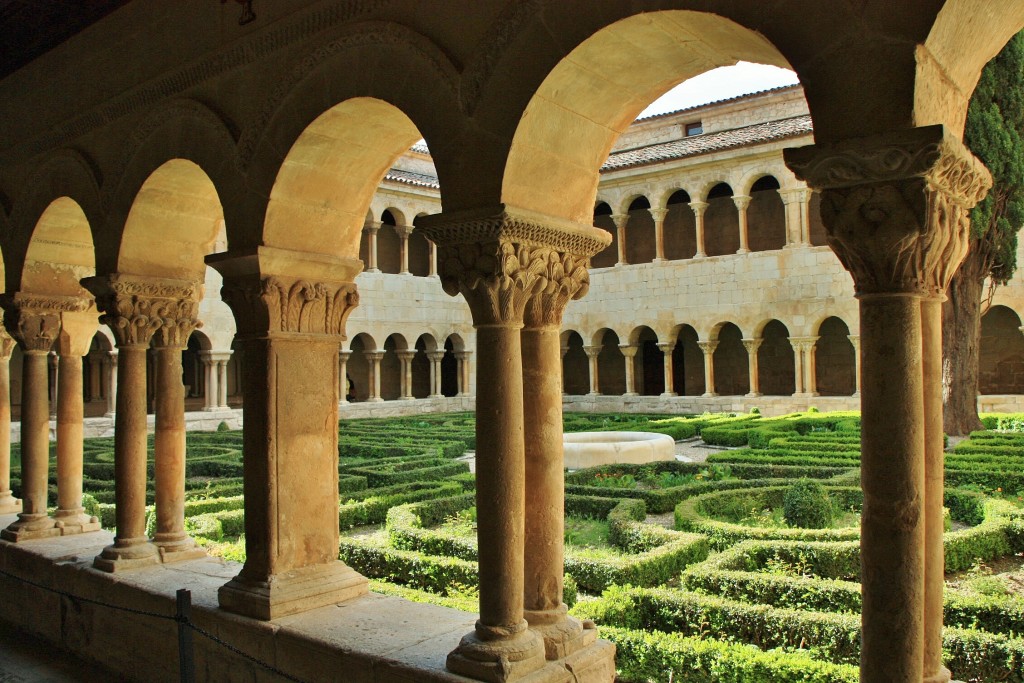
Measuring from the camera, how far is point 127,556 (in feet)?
20.0

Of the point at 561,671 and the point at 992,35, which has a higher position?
the point at 992,35

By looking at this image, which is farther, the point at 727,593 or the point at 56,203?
the point at 56,203

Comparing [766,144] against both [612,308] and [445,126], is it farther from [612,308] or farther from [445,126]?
[445,126]

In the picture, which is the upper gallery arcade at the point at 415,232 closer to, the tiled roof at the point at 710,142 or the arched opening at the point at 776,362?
the tiled roof at the point at 710,142

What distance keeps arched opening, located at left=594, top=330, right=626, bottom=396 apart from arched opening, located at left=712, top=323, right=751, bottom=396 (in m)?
3.41

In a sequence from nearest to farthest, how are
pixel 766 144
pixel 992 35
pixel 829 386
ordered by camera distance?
pixel 992 35, pixel 766 144, pixel 829 386

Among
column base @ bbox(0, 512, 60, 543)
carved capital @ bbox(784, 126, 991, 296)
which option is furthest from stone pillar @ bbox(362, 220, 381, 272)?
carved capital @ bbox(784, 126, 991, 296)

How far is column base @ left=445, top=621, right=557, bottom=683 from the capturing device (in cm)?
358

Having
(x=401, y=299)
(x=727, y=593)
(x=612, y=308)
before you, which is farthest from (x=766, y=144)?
(x=727, y=593)

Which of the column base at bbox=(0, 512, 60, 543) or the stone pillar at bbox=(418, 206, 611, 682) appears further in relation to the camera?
the column base at bbox=(0, 512, 60, 543)

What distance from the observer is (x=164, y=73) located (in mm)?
5840

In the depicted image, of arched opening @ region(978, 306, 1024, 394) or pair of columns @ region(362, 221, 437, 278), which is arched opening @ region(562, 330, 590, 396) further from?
arched opening @ region(978, 306, 1024, 394)

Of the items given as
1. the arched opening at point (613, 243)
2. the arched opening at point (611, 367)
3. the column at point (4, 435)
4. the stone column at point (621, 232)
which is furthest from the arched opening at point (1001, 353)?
the column at point (4, 435)

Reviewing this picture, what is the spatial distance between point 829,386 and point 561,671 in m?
23.8
